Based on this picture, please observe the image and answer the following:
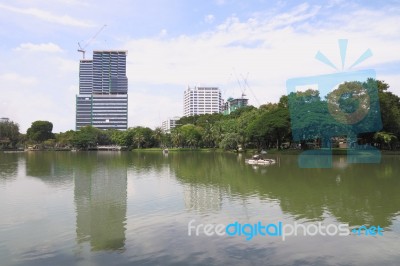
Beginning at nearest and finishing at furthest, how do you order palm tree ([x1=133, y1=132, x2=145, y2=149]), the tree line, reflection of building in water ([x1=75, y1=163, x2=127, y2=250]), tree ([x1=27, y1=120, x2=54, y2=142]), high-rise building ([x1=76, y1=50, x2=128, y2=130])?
reflection of building in water ([x1=75, y1=163, x2=127, y2=250]) → the tree line → palm tree ([x1=133, y1=132, x2=145, y2=149]) → tree ([x1=27, y1=120, x2=54, y2=142]) → high-rise building ([x1=76, y1=50, x2=128, y2=130])

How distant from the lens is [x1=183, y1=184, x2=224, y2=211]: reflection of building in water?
1806 centimetres

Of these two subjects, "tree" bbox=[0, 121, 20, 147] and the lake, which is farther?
"tree" bbox=[0, 121, 20, 147]

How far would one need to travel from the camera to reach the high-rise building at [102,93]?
183 metres

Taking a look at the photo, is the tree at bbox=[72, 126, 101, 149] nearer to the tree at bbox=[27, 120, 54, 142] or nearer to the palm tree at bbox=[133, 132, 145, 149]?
the tree at bbox=[27, 120, 54, 142]

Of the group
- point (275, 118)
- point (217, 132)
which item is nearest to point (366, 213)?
point (275, 118)

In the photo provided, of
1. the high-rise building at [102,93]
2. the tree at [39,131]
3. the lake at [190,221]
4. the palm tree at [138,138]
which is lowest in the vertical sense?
the lake at [190,221]

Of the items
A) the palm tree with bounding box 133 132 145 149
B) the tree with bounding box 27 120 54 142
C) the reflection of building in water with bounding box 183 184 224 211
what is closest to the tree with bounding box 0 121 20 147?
the tree with bounding box 27 120 54 142

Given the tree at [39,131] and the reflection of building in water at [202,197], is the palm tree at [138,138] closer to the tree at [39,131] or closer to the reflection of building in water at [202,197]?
the tree at [39,131]

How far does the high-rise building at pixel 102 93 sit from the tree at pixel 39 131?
4590 cm

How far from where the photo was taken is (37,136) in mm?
129375

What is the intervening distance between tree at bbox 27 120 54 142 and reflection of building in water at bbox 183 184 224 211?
119 metres

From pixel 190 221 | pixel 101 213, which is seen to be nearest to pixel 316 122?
pixel 190 221

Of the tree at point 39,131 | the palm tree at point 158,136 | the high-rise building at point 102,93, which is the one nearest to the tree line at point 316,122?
the palm tree at point 158,136

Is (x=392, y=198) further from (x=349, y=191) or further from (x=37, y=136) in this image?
(x=37, y=136)
